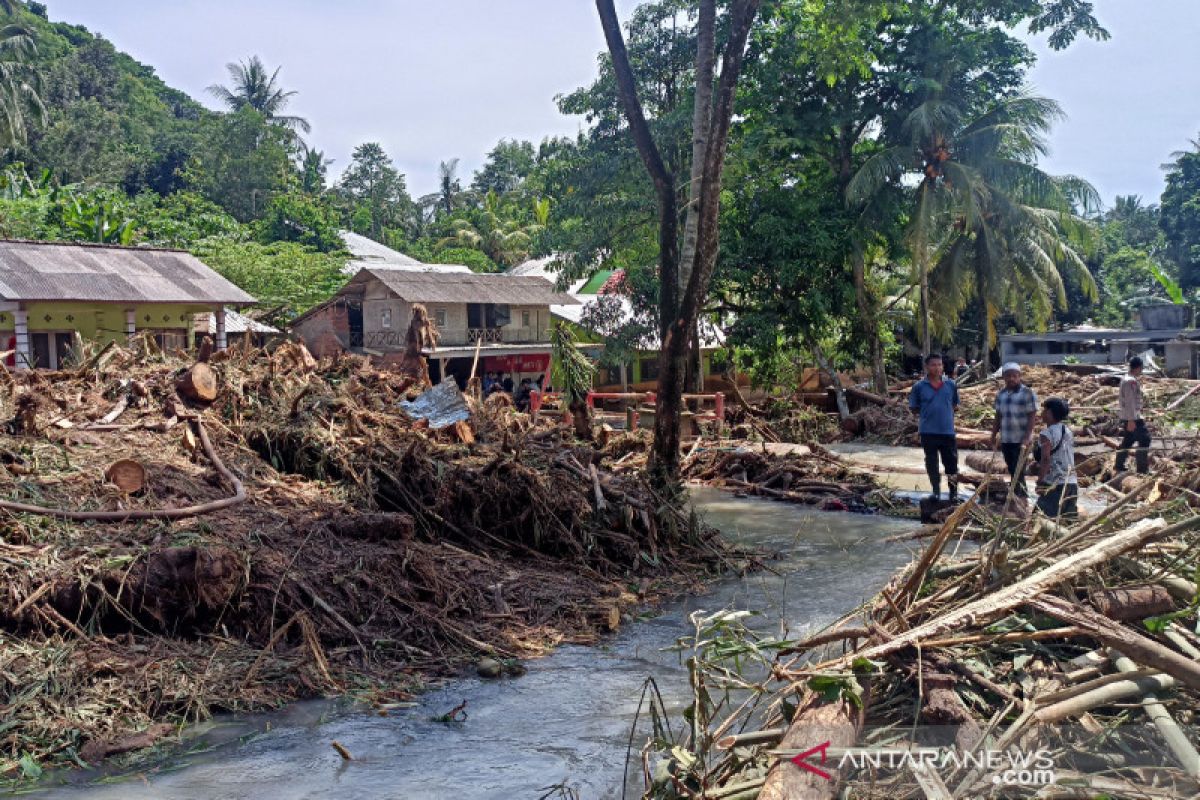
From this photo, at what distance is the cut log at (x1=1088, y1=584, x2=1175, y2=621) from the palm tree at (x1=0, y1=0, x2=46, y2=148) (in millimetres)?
38827

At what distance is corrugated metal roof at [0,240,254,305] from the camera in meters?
21.0

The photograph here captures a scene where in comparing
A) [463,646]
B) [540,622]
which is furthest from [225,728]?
[540,622]

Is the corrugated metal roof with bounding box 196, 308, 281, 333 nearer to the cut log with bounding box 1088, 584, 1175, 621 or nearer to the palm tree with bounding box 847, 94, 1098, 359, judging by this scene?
the palm tree with bounding box 847, 94, 1098, 359

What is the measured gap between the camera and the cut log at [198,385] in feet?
33.7

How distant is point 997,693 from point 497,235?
46.4 m

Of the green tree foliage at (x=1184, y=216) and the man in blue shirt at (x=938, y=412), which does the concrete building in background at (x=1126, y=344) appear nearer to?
the green tree foliage at (x=1184, y=216)

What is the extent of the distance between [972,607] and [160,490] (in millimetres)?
6529

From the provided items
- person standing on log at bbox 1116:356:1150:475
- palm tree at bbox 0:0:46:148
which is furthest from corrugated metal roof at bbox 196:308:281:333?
person standing on log at bbox 1116:356:1150:475

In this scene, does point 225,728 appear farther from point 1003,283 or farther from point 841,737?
point 1003,283

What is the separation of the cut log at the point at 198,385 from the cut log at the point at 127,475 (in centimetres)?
259

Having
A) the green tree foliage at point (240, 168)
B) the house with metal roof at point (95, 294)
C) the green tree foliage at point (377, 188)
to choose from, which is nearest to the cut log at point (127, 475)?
the house with metal roof at point (95, 294)

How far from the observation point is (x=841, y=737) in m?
3.36

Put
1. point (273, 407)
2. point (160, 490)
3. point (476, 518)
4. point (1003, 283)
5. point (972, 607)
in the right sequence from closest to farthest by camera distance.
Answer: point (972, 607) → point (160, 490) → point (476, 518) → point (273, 407) → point (1003, 283)

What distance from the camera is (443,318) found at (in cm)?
3216
